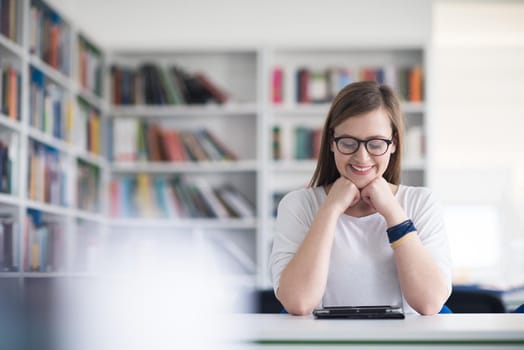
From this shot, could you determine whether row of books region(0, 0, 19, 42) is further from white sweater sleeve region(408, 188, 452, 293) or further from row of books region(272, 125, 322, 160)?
white sweater sleeve region(408, 188, 452, 293)

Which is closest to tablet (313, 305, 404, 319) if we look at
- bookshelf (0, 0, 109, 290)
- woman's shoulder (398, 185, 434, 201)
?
woman's shoulder (398, 185, 434, 201)

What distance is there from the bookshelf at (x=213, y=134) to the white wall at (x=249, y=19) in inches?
6.4

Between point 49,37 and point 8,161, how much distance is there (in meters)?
0.80

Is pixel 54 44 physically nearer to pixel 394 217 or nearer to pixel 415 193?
pixel 415 193

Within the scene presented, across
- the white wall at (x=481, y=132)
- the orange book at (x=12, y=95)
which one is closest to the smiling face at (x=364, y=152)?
the orange book at (x=12, y=95)

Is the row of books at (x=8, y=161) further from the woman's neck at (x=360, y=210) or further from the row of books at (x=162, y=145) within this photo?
the woman's neck at (x=360, y=210)

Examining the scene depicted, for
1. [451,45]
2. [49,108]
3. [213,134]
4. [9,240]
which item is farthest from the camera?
[451,45]

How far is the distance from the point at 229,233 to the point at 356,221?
320cm

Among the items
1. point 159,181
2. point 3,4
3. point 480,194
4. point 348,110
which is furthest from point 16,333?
point 480,194

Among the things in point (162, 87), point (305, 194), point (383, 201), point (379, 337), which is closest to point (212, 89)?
point (162, 87)

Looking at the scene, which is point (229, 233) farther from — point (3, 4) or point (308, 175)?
point (3, 4)

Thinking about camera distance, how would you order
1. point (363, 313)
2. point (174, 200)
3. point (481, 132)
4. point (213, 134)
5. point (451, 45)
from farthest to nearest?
point (481, 132)
point (451, 45)
point (213, 134)
point (174, 200)
point (363, 313)

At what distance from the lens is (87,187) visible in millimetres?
4484

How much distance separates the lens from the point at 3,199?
3.38 m
